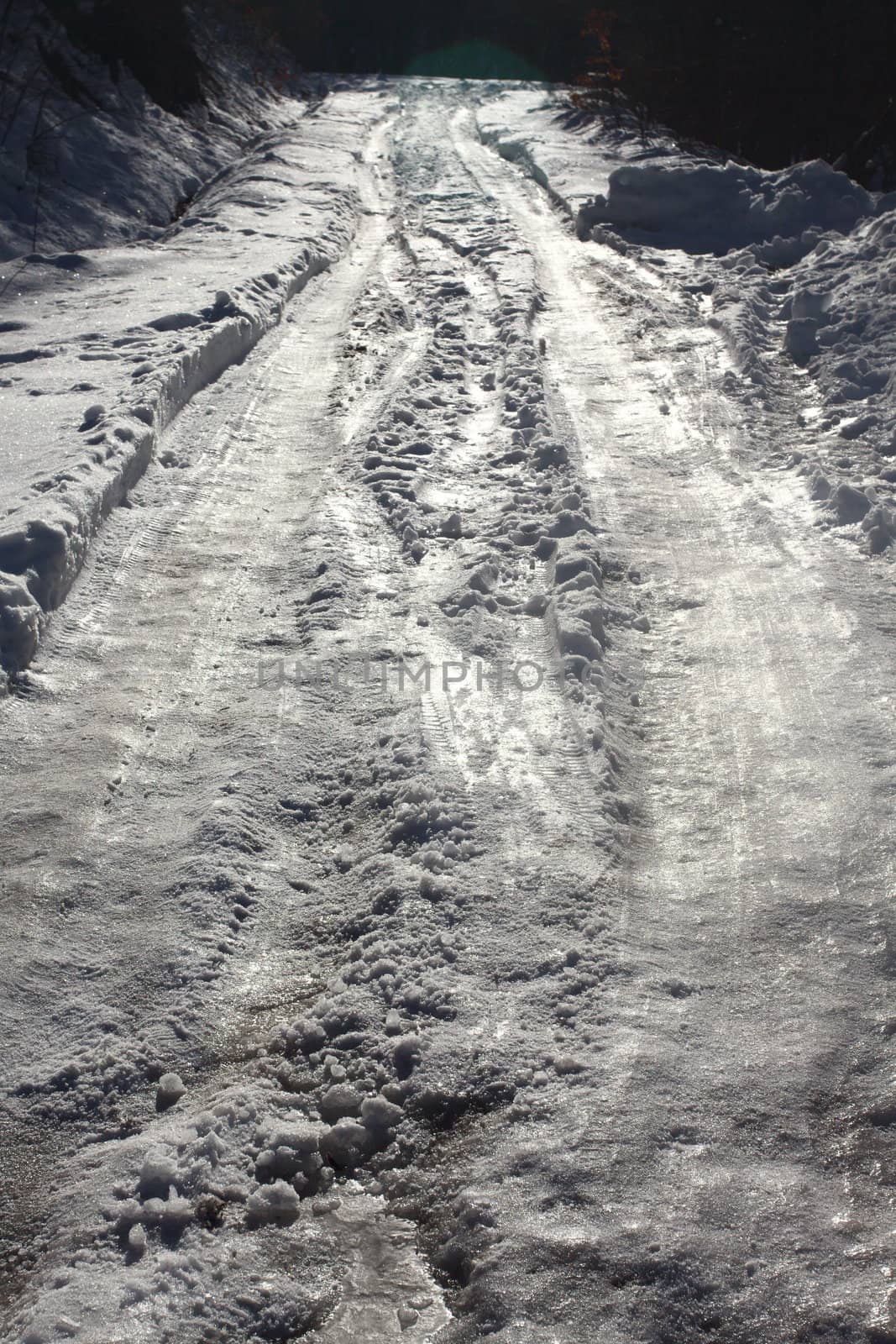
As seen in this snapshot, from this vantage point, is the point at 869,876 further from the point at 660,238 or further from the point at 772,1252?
the point at 660,238

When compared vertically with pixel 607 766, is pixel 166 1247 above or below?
below

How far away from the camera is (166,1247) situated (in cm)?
222

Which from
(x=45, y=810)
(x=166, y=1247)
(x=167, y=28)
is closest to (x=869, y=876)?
(x=166, y=1247)

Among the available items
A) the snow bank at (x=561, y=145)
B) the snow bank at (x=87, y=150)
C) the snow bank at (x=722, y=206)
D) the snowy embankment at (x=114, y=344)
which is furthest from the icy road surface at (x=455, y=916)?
the snow bank at (x=561, y=145)

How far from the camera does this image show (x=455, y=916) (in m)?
3.03

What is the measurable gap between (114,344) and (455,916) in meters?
6.24

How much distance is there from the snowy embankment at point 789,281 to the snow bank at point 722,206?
0.7 inches

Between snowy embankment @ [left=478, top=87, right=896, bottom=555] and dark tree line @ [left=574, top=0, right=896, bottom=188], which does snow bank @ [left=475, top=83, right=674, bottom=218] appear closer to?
snowy embankment @ [left=478, top=87, right=896, bottom=555]

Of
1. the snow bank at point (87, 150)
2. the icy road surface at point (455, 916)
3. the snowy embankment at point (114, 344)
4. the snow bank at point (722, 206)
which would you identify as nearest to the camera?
the icy road surface at point (455, 916)

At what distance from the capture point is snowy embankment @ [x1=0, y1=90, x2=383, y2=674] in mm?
4742

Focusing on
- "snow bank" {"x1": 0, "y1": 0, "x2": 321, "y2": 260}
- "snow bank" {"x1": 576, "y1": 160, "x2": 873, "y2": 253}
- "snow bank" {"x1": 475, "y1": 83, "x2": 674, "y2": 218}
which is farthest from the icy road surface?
"snow bank" {"x1": 475, "y1": 83, "x2": 674, "y2": 218}

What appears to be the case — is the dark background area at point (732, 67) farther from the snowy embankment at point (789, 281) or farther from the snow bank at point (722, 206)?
the snow bank at point (722, 206)

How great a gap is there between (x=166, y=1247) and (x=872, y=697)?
9.56 feet

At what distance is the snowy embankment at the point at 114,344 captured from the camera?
15.6 ft
